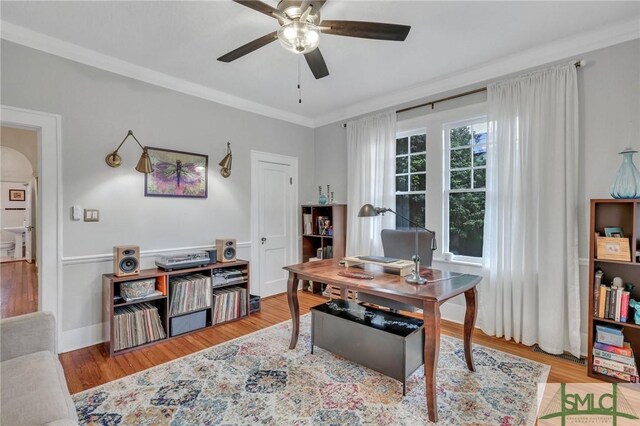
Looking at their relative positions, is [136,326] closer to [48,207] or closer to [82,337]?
[82,337]

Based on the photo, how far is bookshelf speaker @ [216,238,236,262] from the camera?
344cm

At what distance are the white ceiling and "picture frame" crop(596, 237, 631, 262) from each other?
62.3 inches

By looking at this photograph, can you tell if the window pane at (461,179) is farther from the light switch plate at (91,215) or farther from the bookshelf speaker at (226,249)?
the light switch plate at (91,215)

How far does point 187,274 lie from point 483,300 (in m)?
3.10

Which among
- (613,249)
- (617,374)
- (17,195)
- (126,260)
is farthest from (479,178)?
(17,195)

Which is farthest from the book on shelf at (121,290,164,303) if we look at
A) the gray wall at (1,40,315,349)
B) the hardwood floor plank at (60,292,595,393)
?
the hardwood floor plank at (60,292,595,393)

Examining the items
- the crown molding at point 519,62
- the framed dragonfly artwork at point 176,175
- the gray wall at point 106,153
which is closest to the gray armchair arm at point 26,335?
the gray wall at point 106,153

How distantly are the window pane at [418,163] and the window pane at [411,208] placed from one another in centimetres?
32

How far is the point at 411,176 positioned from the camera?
3.70 m

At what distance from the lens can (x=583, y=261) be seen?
2484 millimetres

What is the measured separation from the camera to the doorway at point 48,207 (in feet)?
8.20

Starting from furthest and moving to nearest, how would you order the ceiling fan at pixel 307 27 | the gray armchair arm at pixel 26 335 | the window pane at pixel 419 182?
1. the window pane at pixel 419 182
2. the ceiling fan at pixel 307 27
3. the gray armchair arm at pixel 26 335

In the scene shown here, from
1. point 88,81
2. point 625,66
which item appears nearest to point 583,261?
point 625,66

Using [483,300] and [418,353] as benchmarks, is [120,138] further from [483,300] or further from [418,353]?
[483,300]
